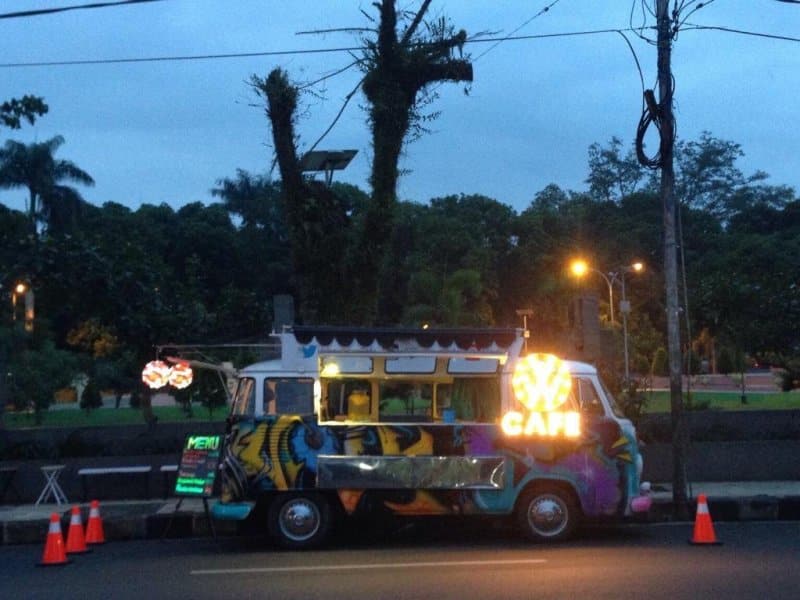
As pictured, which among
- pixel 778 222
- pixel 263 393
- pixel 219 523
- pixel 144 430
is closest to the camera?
pixel 263 393

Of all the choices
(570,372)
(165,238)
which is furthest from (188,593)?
(165,238)

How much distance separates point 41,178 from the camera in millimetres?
60094

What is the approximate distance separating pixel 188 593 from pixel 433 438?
3.70 metres

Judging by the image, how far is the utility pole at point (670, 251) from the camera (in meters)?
15.1

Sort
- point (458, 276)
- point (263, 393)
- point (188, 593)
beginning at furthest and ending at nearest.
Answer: point (458, 276) → point (263, 393) → point (188, 593)

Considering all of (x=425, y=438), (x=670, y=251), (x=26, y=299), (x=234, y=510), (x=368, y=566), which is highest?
(x=26, y=299)

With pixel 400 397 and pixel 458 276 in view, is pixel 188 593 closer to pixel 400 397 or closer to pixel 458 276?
pixel 400 397

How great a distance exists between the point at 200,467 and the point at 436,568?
334 centimetres

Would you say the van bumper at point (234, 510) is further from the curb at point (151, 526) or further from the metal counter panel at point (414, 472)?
the curb at point (151, 526)

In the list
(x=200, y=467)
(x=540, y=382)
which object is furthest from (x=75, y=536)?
(x=540, y=382)

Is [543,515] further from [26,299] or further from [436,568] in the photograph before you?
[26,299]

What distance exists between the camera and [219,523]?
14.4 meters

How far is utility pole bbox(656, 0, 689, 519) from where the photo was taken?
15.1 meters

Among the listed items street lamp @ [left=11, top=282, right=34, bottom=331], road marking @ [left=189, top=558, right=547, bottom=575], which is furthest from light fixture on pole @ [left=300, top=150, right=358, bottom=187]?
road marking @ [left=189, top=558, right=547, bottom=575]
